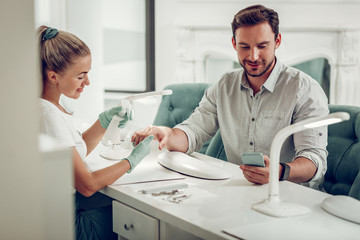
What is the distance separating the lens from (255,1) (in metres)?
3.59

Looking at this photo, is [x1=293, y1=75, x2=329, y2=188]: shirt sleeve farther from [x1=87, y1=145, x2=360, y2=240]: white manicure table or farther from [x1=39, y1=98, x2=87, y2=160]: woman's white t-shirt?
[x1=39, y1=98, x2=87, y2=160]: woman's white t-shirt

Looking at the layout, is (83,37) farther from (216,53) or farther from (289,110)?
(289,110)

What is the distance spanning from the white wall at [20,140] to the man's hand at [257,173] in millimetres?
925

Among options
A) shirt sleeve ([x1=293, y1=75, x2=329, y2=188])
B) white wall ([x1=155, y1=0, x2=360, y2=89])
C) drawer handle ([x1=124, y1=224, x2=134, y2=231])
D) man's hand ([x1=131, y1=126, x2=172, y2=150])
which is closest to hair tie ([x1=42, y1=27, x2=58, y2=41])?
man's hand ([x1=131, y1=126, x2=172, y2=150])

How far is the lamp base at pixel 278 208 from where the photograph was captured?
118 cm

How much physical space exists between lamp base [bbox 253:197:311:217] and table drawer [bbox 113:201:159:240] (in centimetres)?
29

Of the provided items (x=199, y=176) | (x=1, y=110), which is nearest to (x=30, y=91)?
(x=1, y=110)

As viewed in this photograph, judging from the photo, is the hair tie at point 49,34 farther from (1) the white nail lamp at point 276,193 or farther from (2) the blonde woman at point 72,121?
(1) the white nail lamp at point 276,193

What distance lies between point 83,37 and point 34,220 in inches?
118

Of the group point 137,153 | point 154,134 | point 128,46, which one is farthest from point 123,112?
point 128,46

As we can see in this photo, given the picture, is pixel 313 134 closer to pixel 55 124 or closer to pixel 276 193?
pixel 276 193

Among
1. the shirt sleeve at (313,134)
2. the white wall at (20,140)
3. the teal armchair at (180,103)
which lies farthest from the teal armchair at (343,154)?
the white wall at (20,140)

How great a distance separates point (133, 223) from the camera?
1.37 m

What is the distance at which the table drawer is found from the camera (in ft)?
4.22
